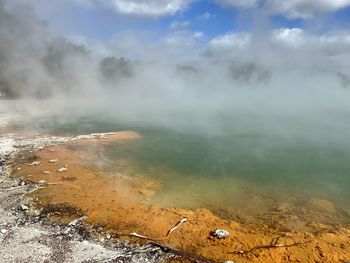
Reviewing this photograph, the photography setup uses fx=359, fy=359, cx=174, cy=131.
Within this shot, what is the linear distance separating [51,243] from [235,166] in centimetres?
711

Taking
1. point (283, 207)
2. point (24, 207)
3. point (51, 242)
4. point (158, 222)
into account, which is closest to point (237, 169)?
point (283, 207)

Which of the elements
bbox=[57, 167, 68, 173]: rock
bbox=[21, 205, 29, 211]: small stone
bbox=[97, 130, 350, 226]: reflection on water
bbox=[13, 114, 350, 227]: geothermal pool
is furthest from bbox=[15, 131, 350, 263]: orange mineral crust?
bbox=[97, 130, 350, 226]: reflection on water

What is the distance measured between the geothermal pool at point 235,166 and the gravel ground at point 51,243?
2.25 metres

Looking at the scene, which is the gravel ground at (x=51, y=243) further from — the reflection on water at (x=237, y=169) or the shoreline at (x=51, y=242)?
the reflection on water at (x=237, y=169)

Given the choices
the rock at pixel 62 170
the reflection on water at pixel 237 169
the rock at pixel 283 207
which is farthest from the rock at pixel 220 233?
the rock at pixel 62 170

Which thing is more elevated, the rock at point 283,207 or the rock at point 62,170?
the rock at point 62,170

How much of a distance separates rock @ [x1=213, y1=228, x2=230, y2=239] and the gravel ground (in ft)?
3.83

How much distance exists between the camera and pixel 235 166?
1227 cm

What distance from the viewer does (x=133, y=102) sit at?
32062 mm

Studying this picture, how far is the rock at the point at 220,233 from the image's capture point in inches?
281

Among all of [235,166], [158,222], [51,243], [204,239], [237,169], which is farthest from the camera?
Result: [235,166]

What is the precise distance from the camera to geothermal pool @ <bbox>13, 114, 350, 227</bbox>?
9.37m

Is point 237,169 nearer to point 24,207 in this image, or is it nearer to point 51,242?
point 24,207

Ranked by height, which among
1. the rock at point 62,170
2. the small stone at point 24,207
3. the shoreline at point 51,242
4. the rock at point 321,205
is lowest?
the rock at point 321,205
